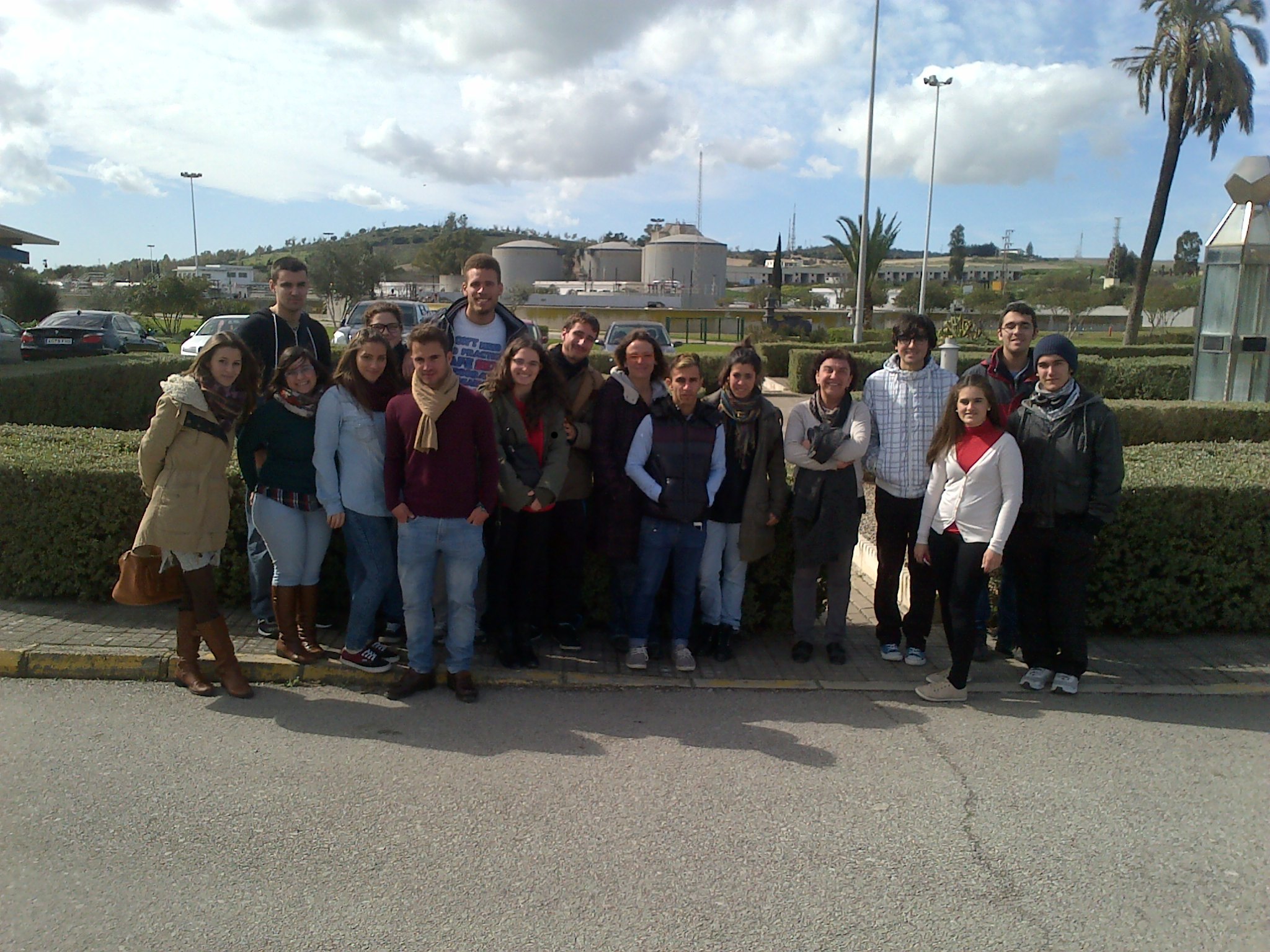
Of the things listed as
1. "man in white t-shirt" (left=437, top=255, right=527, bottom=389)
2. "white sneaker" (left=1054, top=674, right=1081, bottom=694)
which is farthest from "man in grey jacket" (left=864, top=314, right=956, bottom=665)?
"man in white t-shirt" (left=437, top=255, right=527, bottom=389)

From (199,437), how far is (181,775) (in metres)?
1.63

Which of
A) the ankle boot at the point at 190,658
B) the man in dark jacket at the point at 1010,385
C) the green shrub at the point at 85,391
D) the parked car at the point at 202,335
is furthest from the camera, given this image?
the parked car at the point at 202,335

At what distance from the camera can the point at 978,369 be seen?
16.9 ft

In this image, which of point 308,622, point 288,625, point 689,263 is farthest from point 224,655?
point 689,263

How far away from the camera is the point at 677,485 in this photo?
5098 millimetres

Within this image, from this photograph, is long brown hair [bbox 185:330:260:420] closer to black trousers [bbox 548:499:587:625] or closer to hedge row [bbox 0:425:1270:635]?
hedge row [bbox 0:425:1270:635]

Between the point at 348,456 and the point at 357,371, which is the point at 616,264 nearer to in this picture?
the point at 357,371

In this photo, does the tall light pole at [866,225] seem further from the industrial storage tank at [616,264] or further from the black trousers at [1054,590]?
the industrial storage tank at [616,264]

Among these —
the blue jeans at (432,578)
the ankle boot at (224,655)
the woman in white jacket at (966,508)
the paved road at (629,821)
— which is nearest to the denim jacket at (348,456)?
the blue jeans at (432,578)

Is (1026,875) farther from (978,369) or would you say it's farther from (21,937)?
(21,937)

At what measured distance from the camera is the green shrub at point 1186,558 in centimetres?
564

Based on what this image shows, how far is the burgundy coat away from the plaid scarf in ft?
6.08

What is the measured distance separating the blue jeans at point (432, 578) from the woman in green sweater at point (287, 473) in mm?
544

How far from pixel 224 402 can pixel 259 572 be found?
1144 mm
